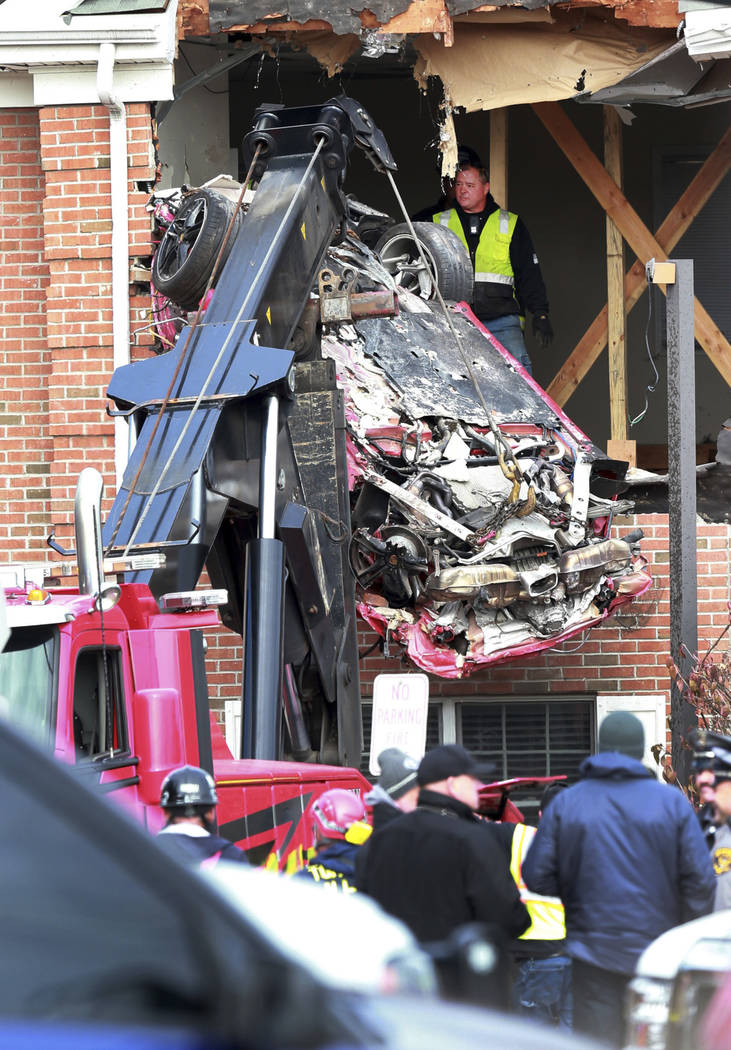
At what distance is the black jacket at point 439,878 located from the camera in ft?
15.1

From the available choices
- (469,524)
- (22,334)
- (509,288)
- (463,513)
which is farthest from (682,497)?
(22,334)

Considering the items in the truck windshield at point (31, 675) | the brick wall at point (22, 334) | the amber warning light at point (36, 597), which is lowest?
the truck windshield at point (31, 675)

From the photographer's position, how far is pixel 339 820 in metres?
5.40

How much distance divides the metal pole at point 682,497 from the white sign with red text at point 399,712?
1.48 metres

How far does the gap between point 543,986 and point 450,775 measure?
2.02m

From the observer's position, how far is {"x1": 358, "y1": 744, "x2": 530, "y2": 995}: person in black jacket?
15.1 feet

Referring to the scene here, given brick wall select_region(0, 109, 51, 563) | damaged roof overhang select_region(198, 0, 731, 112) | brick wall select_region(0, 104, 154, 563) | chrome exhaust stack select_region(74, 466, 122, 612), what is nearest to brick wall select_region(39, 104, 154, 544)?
brick wall select_region(0, 104, 154, 563)

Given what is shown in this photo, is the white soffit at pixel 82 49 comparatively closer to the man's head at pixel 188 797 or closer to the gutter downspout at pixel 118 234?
the gutter downspout at pixel 118 234

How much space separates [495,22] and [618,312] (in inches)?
99.0

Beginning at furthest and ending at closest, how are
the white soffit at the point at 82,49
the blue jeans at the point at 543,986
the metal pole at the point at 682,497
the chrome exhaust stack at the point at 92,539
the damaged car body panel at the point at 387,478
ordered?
the white soffit at the point at 82,49
the metal pole at the point at 682,497
the damaged car body panel at the point at 387,478
the blue jeans at the point at 543,986
the chrome exhaust stack at the point at 92,539

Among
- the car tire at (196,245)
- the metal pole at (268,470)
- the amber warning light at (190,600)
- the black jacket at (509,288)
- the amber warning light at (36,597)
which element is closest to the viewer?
the amber warning light at (36,597)

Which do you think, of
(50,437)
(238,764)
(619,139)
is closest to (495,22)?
(619,139)

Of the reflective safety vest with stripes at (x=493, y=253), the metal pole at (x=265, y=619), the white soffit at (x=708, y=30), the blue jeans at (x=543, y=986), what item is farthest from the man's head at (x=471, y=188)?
the blue jeans at (x=543, y=986)

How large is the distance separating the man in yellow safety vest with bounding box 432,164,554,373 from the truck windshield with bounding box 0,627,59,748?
7503mm
